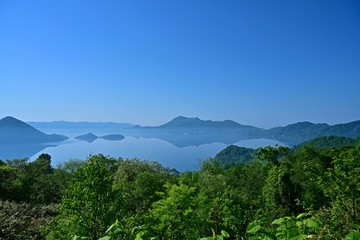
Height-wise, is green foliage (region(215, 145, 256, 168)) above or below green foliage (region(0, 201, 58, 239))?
below

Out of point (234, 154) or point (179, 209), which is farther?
point (234, 154)

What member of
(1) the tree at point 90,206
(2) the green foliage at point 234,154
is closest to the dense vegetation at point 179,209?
(1) the tree at point 90,206

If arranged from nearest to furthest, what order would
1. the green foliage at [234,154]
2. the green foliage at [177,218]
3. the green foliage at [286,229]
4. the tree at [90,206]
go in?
the green foliage at [286,229] < the tree at [90,206] < the green foliage at [177,218] < the green foliage at [234,154]

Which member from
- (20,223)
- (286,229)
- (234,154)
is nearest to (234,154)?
(234,154)

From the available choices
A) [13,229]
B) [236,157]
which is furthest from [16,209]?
[236,157]

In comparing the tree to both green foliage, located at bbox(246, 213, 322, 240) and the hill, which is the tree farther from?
the hill

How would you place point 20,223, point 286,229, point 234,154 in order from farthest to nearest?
point 234,154 → point 20,223 → point 286,229

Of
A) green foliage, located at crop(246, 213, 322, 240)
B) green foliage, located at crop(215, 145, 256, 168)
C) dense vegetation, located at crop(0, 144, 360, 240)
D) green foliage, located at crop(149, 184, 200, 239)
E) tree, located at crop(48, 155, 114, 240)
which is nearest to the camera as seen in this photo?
green foliage, located at crop(246, 213, 322, 240)

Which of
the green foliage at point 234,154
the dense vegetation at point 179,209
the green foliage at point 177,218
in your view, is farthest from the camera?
the green foliage at point 234,154

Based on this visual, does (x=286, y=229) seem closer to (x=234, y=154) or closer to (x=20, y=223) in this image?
(x=20, y=223)

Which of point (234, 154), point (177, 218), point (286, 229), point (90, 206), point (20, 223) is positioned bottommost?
point (234, 154)

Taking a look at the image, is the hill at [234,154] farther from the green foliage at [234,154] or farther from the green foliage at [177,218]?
the green foliage at [177,218]

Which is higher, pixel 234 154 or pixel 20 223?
pixel 20 223

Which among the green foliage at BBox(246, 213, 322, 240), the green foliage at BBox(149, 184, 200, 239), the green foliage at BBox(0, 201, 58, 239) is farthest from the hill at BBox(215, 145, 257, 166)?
the green foliage at BBox(246, 213, 322, 240)
